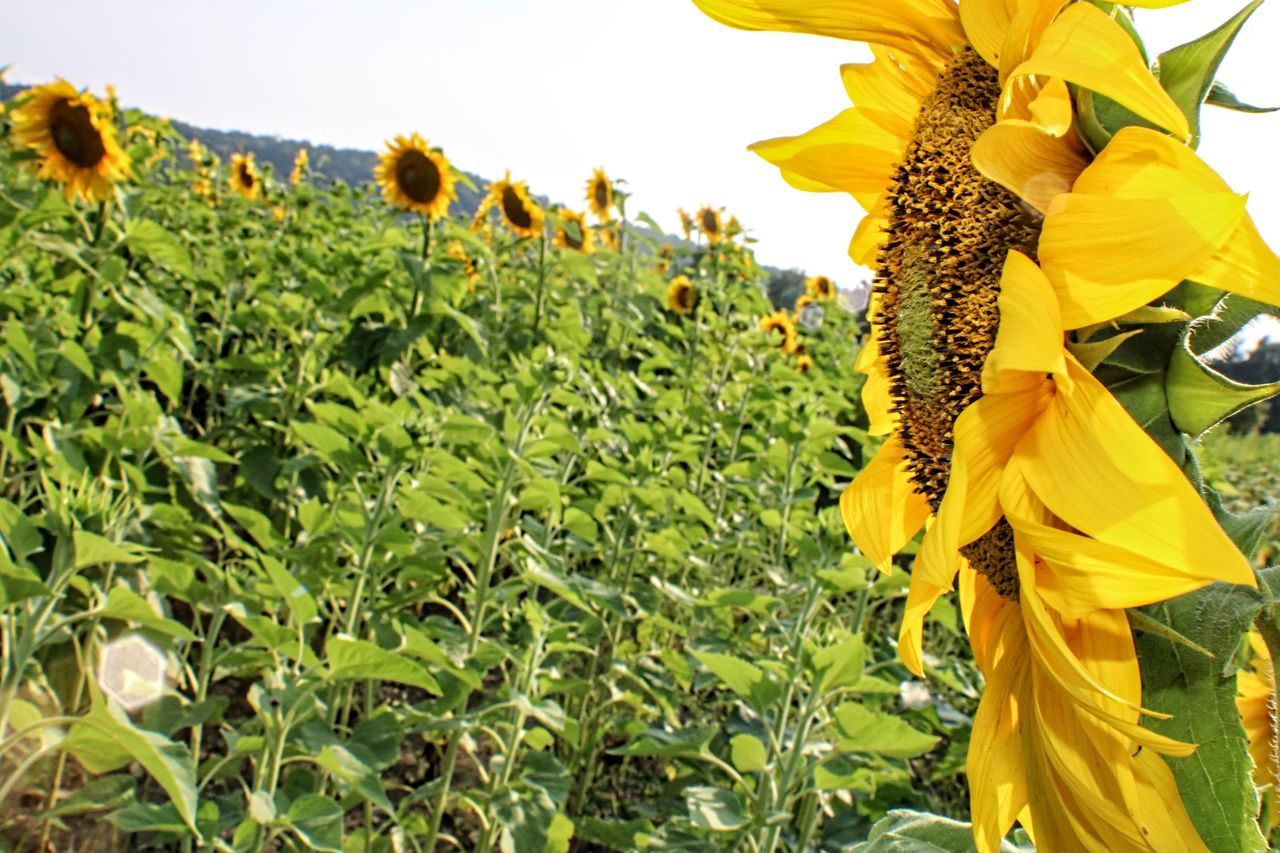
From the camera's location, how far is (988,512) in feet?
1.74

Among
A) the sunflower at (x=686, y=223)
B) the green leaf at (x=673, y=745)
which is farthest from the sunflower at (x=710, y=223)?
the green leaf at (x=673, y=745)

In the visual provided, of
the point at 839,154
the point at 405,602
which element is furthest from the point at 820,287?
the point at 839,154

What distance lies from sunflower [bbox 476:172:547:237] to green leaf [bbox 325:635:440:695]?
13.2ft

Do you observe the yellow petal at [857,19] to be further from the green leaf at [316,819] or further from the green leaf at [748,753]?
the green leaf at [316,819]

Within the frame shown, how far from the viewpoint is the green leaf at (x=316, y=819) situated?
5.11ft

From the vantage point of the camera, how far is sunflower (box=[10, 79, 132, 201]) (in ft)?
11.8

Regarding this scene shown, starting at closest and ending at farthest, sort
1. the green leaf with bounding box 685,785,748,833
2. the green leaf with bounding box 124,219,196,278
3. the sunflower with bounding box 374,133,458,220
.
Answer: the green leaf with bounding box 685,785,748,833, the green leaf with bounding box 124,219,196,278, the sunflower with bounding box 374,133,458,220

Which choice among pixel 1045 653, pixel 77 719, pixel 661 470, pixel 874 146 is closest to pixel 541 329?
pixel 661 470

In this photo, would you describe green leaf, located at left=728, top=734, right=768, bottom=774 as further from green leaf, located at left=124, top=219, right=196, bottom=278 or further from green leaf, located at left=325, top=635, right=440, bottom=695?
green leaf, located at left=124, top=219, right=196, bottom=278

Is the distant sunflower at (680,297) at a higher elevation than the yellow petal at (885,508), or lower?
higher

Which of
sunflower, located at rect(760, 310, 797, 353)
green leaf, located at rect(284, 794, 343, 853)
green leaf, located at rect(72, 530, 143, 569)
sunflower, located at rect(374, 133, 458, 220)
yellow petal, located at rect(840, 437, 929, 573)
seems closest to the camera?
yellow petal, located at rect(840, 437, 929, 573)

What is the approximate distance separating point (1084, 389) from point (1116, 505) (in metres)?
0.06

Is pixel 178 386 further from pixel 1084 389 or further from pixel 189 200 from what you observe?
pixel 189 200

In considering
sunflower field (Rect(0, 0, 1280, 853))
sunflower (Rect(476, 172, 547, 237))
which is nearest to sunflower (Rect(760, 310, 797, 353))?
sunflower field (Rect(0, 0, 1280, 853))
